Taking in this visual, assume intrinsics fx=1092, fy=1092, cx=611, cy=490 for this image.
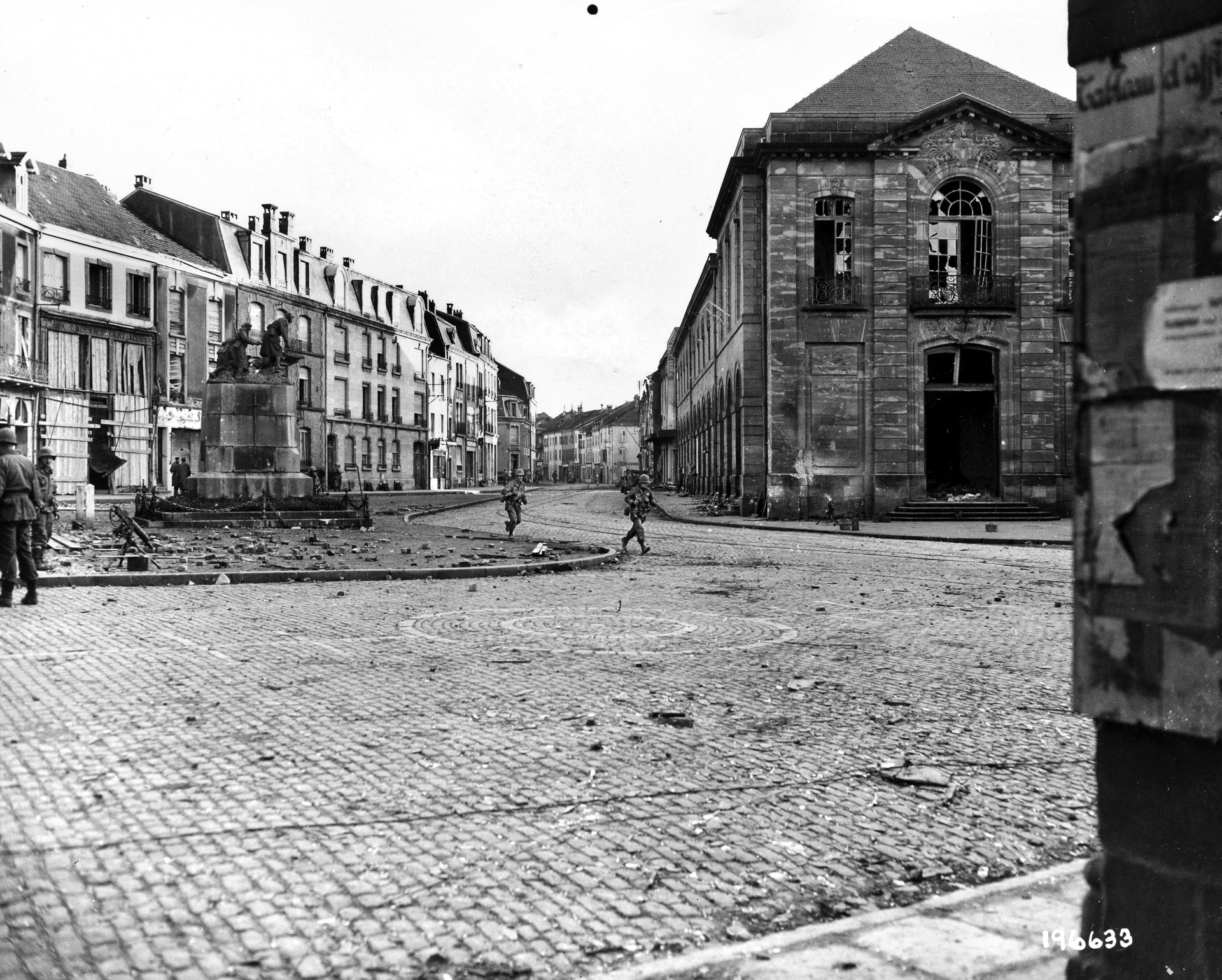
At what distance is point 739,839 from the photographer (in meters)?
4.01

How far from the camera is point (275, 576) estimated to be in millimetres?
13758

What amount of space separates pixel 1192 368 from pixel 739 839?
2520mm

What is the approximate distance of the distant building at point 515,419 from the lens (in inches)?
4779

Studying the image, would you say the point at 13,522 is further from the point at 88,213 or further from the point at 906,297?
the point at 88,213

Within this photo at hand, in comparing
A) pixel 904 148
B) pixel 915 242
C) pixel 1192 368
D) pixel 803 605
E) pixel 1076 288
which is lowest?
pixel 803 605

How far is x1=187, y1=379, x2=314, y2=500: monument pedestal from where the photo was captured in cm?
2492

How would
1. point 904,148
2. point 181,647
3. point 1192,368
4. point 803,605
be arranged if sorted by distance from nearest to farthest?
1. point 1192,368
2. point 181,647
3. point 803,605
4. point 904,148

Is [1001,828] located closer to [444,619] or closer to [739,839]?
[739,839]

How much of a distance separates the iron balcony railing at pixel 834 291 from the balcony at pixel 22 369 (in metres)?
27.6

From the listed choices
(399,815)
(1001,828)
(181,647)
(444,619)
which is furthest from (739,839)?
(444,619)

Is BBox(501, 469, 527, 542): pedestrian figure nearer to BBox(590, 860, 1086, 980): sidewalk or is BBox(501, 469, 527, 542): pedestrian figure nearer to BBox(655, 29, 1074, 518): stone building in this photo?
BBox(655, 29, 1074, 518): stone building

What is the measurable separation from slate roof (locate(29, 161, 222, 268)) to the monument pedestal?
73.1 ft

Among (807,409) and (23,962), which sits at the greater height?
(807,409)

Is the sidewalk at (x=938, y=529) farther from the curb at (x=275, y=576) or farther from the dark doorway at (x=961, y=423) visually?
the curb at (x=275, y=576)
